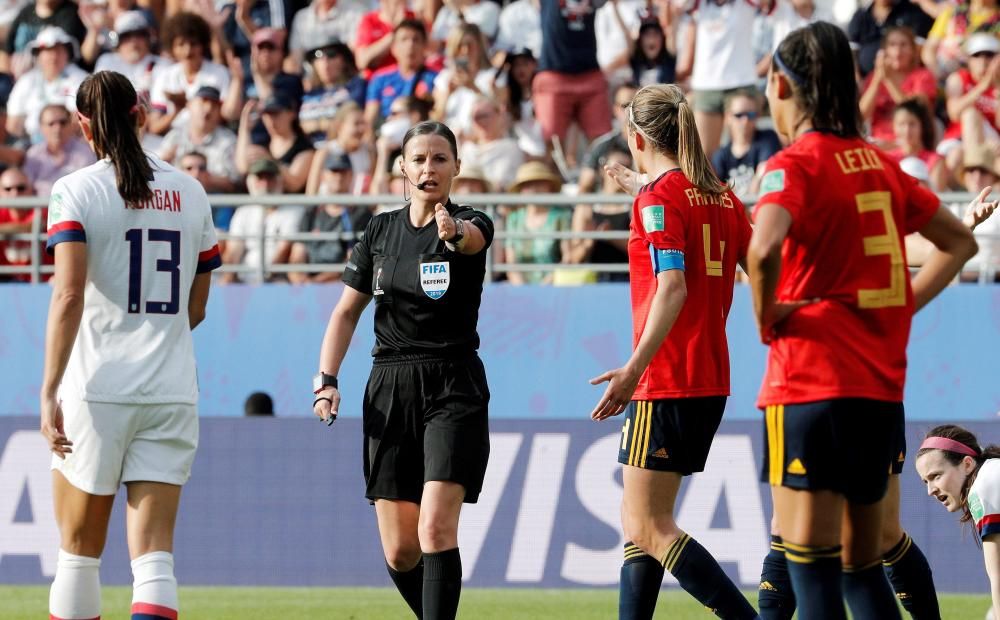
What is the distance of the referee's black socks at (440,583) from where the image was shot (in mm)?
5844

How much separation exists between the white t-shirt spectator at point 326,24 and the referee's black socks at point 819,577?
37.4 ft

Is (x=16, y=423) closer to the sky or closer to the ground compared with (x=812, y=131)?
closer to the ground

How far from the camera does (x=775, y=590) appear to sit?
6020 mm

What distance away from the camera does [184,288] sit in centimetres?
536

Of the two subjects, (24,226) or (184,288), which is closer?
(184,288)

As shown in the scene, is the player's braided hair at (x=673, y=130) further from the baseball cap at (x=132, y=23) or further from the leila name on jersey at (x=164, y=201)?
the baseball cap at (x=132, y=23)

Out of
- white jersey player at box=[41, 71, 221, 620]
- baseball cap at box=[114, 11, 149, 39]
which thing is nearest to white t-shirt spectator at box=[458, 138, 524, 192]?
baseball cap at box=[114, 11, 149, 39]

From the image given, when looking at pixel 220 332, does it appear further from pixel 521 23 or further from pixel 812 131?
pixel 812 131

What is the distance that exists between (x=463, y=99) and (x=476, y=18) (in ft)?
5.16

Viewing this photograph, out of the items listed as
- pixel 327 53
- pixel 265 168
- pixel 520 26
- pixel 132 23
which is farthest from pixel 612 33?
pixel 132 23

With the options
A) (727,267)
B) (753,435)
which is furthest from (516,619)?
(727,267)

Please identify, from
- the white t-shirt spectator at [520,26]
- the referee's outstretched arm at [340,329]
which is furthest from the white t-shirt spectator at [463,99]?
the referee's outstretched arm at [340,329]

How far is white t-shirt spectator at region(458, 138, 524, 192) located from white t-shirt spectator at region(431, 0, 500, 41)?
2222 millimetres

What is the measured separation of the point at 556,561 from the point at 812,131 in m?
5.12
